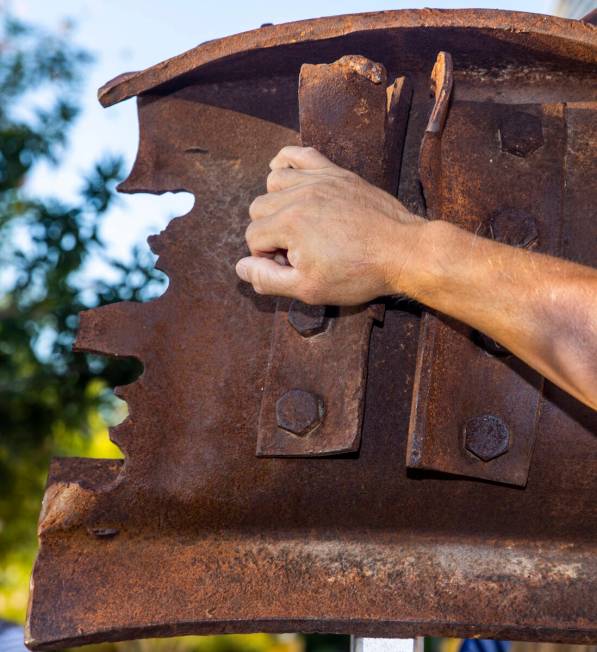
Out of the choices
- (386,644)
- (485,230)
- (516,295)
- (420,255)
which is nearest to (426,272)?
(420,255)

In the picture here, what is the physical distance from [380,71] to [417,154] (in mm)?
203

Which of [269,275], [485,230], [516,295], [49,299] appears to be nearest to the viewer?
[516,295]

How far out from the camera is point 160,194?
190cm

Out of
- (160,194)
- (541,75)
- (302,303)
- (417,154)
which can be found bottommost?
(302,303)

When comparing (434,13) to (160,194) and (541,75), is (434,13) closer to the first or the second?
(541,75)

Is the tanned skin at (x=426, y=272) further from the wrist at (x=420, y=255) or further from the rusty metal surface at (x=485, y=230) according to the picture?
the rusty metal surface at (x=485, y=230)

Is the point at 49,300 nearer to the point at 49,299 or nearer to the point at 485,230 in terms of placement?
the point at 49,299

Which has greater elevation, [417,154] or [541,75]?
[541,75]

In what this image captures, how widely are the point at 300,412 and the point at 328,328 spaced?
0.52 feet

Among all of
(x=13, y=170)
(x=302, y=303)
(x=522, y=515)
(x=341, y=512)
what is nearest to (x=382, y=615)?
(x=341, y=512)

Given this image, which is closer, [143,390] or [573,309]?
[573,309]

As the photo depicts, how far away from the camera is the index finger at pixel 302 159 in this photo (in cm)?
158

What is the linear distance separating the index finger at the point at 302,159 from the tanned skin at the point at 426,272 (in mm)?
20

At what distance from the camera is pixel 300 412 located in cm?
161
